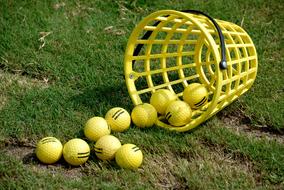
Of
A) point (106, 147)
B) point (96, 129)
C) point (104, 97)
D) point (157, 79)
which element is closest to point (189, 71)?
point (157, 79)

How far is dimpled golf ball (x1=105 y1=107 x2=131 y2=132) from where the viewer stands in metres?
3.47

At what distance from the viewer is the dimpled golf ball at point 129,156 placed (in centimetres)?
310

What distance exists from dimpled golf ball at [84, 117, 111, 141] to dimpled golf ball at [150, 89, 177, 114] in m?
0.50

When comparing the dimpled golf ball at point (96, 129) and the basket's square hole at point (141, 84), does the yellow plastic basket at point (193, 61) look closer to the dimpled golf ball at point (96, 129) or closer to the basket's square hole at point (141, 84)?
the basket's square hole at point (141, 84)

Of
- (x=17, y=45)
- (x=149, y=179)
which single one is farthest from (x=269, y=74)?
(x=17, y=45)

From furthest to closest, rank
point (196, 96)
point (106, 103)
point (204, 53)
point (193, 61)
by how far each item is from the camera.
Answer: point (204, 53)
point (193, 61)
point (106, 103)
point (196, 96)

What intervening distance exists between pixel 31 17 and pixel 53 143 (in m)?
2.35

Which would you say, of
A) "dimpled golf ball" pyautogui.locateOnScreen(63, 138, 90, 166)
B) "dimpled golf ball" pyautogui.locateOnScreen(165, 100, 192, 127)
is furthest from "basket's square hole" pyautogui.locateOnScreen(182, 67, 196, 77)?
"dimpled golf ball" pyautogui.locateOnScreen(63, 138, 90, 166)

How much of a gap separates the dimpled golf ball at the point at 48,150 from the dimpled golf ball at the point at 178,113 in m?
0.85

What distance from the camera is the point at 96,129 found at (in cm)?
335

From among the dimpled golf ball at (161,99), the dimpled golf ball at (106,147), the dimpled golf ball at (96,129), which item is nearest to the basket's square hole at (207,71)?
the dimpled golf ball at (161,99)

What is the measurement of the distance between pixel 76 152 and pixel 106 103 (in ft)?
2.75

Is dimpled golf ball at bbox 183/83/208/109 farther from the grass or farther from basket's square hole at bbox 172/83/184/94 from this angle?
basket's square hole at bbox 172/83/184/94

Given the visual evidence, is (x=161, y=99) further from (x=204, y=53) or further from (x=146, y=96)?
(x=204, y=53)
